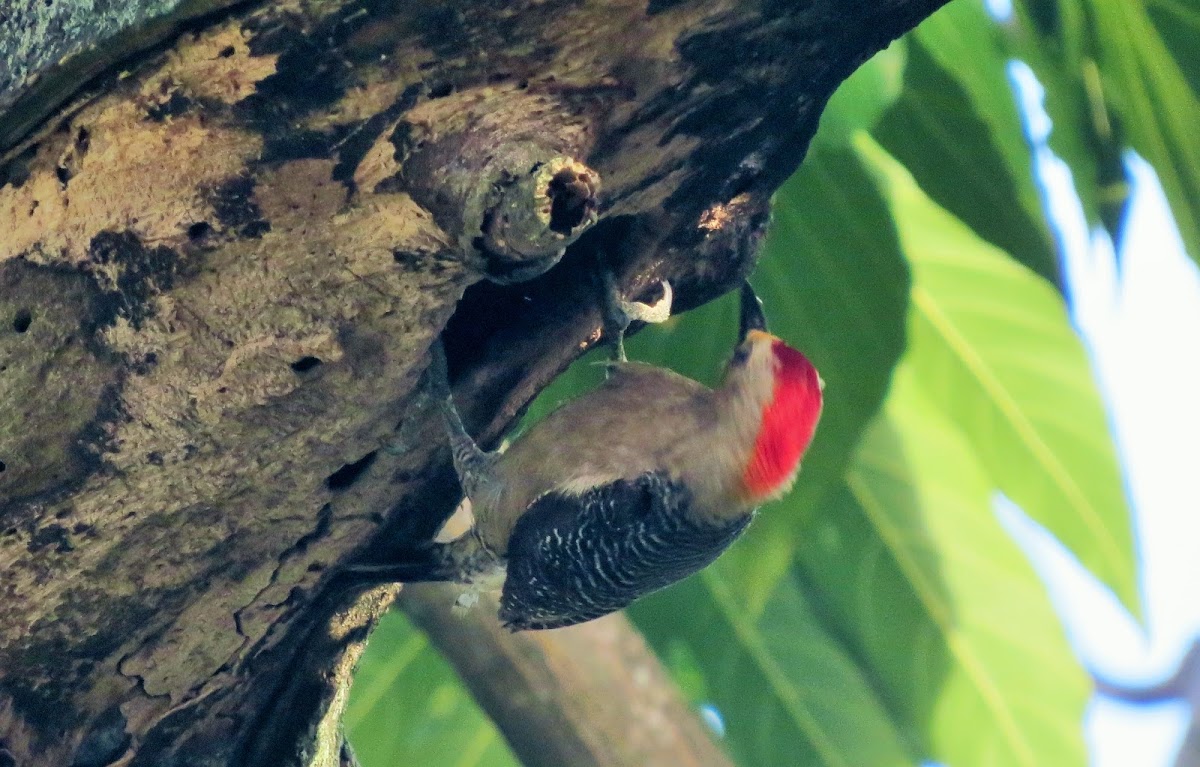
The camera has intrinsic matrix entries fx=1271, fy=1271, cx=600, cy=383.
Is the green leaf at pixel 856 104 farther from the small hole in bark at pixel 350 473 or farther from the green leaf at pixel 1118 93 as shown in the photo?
the small hole in bark at pixel 350 473

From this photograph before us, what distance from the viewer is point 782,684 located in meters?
5.46

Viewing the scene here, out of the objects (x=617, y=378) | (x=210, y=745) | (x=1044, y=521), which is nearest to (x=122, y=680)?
(x=210, y=745)

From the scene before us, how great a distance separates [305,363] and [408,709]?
3112mm

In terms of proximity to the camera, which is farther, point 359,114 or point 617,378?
point 617,378

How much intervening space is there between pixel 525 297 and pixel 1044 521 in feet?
8.00

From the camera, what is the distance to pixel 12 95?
2.30 m

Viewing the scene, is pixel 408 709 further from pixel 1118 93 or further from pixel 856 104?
pixel 1118 93

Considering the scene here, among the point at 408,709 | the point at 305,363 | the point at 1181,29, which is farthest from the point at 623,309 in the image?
the point at 408,709

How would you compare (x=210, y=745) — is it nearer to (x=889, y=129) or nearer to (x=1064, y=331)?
(x=889, y=129)

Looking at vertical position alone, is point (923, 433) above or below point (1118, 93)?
below

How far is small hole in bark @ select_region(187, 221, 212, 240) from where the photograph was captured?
8.02ft

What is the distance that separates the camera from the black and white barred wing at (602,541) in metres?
3.59

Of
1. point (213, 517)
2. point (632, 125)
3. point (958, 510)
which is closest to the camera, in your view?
point (632, 125)

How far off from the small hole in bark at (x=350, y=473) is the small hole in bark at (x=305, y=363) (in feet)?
1.10
